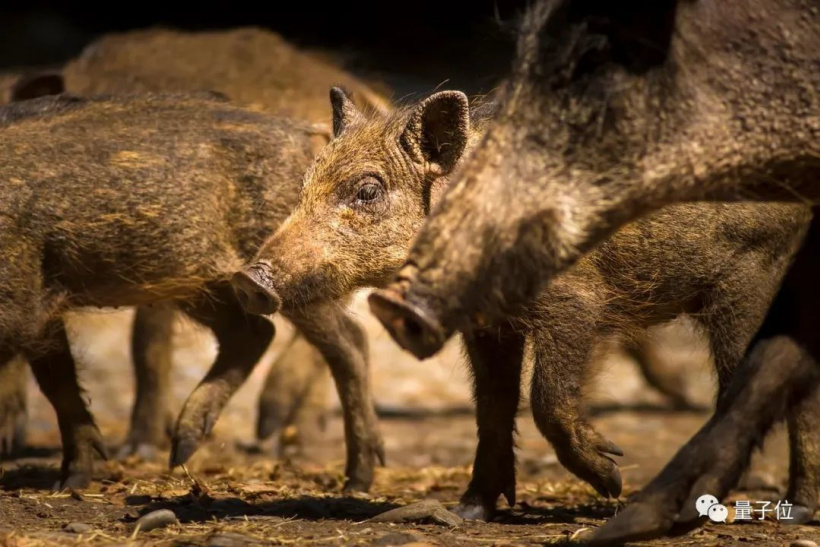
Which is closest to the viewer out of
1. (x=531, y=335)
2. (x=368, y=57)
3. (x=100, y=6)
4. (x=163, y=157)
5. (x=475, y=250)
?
(x=475, y=250)

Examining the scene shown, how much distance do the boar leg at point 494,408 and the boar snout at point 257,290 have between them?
2.49 feet

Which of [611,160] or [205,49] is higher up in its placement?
[205,49]

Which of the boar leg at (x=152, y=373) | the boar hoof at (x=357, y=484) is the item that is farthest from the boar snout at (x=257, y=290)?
the boar leg at (x=152, y=373)

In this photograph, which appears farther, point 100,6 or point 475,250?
point 100,6

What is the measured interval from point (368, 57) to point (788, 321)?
4660 mm

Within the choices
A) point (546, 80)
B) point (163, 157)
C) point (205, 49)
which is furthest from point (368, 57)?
point (546, 80)

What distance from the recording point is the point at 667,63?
3.76m

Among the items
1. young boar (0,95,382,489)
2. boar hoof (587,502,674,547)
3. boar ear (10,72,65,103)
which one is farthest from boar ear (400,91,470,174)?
boar ear (10,72,65,103)

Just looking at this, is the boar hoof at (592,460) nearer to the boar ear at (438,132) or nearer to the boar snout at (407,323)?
the boar ear at (438,132)

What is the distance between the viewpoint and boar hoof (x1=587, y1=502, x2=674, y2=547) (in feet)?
12.2

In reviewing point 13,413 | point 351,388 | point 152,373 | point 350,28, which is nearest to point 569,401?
point 351,388

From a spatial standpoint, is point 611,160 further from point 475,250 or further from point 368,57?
point 368,57

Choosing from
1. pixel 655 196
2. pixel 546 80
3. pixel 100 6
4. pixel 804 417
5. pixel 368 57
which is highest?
pixel 100 6

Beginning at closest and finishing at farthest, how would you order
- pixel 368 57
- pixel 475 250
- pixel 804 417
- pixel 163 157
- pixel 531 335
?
pixel 475 250
pixel 531 335
pixel 804 417
pixel 163 157
pixel 368 57
